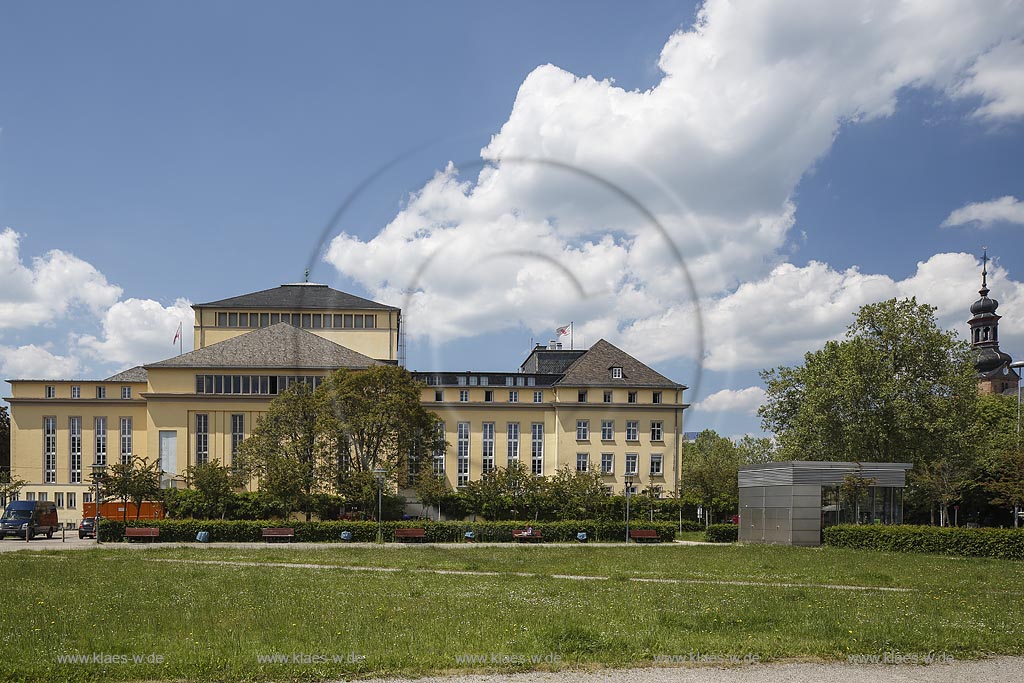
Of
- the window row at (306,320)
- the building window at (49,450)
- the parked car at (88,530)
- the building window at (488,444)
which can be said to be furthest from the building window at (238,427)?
the building window at (488,444)

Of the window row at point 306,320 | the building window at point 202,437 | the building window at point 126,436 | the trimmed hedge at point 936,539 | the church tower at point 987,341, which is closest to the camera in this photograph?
the trimmed hedge at point 936,539

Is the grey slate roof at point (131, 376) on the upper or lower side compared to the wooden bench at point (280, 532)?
upper

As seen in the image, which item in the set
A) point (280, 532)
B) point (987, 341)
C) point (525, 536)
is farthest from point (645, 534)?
point (987, 341)

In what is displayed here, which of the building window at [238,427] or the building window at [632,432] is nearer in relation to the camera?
the building window at [238,427]

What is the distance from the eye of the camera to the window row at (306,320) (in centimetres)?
8962

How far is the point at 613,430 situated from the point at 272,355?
29.8 metres

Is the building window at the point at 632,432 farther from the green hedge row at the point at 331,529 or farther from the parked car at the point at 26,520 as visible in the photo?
the parked car at the point at 26,520

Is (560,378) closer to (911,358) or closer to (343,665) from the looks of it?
(911,358)

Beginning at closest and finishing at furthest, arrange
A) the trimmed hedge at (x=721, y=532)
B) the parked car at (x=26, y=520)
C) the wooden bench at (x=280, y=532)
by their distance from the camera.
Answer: the wooden bench at (x=280, y=532)
the trimmed hedge at (x=721, y=532)
the parked car at (x=26, y=520)

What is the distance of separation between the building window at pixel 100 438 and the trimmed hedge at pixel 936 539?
6208 centimetres

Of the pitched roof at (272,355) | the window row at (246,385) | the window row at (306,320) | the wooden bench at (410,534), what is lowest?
the wooden bench at (410,534)

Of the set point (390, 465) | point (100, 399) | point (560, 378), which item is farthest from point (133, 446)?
point (560, 378)

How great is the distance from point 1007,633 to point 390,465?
46361 mm

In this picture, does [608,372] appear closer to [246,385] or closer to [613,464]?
[613,464]
